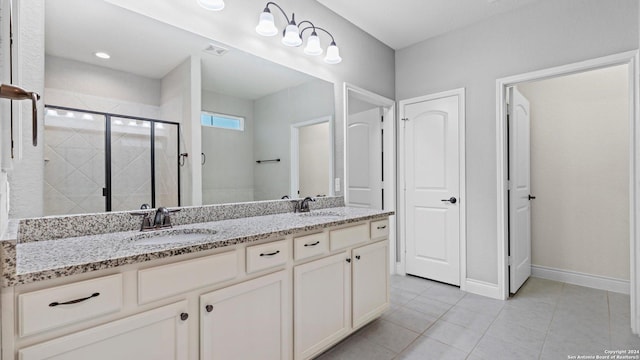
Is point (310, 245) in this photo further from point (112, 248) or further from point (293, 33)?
point (293, 33)

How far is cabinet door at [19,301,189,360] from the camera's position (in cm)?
90

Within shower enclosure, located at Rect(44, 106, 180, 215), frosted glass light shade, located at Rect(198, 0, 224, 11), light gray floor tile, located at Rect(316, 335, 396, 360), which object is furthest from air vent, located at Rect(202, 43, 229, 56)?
light gray floor tile, located at Rect(316, 335, 396, 360)

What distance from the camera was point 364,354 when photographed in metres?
1.91

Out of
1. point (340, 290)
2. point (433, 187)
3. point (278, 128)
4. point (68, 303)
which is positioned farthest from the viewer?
point (433, 187)

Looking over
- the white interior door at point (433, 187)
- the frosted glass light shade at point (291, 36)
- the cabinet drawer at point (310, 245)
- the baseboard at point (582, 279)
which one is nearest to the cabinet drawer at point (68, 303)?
the cabinet drawer at point (310, 245)

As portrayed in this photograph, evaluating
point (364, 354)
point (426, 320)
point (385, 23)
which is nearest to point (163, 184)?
point (364, 354)

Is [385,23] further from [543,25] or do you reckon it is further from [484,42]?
[543,25]

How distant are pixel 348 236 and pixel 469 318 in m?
1.36

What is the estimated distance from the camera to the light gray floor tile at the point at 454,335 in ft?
6.65

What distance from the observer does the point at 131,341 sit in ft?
3.42

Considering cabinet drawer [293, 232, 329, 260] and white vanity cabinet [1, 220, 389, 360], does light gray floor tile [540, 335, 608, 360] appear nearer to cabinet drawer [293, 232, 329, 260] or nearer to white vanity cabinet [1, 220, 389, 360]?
white vanity cabinet [1, 220, 389, 360]

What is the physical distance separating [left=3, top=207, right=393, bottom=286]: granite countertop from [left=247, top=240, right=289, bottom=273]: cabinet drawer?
5cm

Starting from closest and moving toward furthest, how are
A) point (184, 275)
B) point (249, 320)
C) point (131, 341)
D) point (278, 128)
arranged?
point (131, 341) → point (184, 275) → point (249, 320) → point (278, 128)

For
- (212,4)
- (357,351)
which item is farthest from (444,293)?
(212,4)
